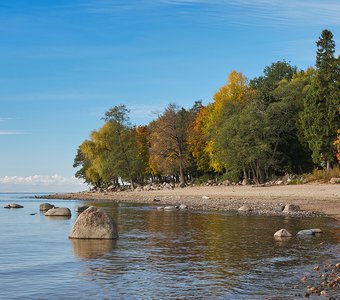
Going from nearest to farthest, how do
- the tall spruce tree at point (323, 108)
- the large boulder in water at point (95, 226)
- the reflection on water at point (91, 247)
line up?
the reflection on water at point (91, 247) < the large boulder in water at point (95, 226) < the tall spruce tree at point (323, 108)

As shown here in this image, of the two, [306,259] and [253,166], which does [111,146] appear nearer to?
[253,166]

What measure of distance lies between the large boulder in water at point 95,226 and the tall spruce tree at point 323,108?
42515 mm

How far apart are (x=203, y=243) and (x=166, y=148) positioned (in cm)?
6033

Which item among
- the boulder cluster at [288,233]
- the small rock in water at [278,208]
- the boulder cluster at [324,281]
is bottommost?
the boulder cluster at [324,281]

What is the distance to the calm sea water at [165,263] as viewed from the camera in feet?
37.3

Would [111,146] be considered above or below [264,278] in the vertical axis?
above

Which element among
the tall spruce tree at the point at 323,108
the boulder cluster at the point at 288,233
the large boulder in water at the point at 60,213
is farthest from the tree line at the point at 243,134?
the boulder cluster at the point at 288,233

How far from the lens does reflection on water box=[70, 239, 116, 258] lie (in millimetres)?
16862

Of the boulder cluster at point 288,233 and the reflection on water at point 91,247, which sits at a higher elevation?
the reflection on water at point 91,247

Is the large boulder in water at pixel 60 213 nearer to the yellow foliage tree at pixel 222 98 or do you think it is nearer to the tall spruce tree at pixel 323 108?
the tall spruce tree at pixel 323 108

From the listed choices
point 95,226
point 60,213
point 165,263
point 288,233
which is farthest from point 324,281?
point 60,213

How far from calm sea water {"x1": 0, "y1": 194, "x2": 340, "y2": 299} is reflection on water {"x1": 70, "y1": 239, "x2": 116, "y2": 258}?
4 centimetres

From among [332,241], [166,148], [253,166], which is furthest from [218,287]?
[166,148]

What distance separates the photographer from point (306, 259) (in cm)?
1533
